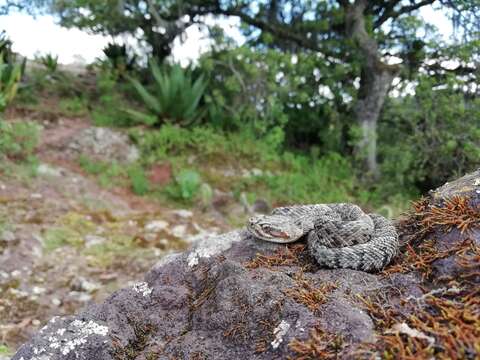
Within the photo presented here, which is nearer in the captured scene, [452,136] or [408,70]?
[452,136]

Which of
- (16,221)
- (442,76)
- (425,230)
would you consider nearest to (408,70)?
(442,76)

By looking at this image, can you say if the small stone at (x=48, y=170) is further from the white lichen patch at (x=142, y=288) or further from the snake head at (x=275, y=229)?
the snake head at (x=275, y=229)

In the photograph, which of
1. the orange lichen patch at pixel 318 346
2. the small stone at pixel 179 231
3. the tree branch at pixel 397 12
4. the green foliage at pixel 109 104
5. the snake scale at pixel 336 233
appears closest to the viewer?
the orange lichen patch at pixel 318 346

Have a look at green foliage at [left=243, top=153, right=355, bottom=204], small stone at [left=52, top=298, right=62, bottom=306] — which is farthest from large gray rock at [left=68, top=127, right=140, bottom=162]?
small stone at [left=52, top=298, right=62, bottom=306]

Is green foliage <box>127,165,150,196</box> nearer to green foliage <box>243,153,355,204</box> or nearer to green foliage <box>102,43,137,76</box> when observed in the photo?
green foliage <box>243,153,355,204</box>

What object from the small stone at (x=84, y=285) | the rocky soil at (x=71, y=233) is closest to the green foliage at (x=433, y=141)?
the rocky soil at (x=71, y=233)

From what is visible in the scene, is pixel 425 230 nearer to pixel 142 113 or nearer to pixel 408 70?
pixel 408 70

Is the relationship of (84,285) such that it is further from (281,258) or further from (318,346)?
(318,346)
